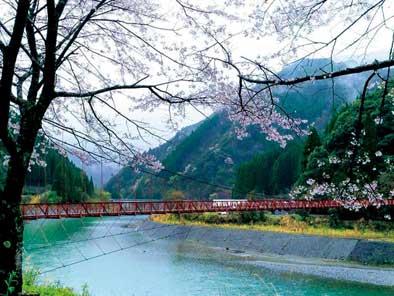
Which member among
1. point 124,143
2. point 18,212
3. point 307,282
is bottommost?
point 307,282

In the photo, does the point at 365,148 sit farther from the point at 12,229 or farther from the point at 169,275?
the point at 12,229

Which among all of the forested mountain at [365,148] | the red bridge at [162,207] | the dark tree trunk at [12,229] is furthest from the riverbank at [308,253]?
the dark tree trunk at [12,229]

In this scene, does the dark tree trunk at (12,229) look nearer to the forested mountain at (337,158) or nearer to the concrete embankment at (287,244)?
the forested mountain at (337,158)

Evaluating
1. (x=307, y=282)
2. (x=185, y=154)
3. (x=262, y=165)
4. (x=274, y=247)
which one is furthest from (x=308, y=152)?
(x=185, y=154)

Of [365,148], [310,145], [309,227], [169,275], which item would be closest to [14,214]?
[169,275]

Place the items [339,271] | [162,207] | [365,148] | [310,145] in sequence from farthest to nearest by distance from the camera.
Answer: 1. [310,145]
2. [162,207]
3. [365,148]
4. [339,271]

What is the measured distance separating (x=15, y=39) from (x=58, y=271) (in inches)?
438

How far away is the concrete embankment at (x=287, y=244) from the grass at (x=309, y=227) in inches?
22.1

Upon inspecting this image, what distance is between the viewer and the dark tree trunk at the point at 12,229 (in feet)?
11.4

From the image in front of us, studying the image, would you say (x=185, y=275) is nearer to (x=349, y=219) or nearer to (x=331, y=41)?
(x=349, y=219)

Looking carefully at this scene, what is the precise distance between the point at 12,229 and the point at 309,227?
1969 centimetres

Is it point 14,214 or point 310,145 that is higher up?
point 310,145

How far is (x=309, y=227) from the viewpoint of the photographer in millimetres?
22047

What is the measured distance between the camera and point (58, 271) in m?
13.3
